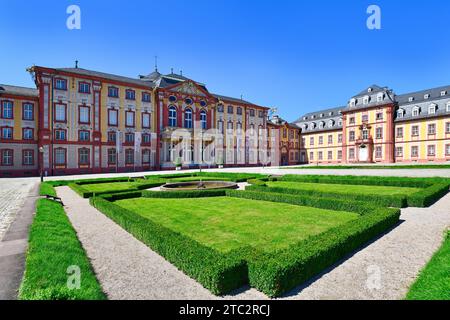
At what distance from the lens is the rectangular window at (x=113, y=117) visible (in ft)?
119

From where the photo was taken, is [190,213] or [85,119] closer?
[190,213]

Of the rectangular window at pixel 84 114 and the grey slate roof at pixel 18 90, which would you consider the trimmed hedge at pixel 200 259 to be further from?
the grey slate roof at pixel 18 90

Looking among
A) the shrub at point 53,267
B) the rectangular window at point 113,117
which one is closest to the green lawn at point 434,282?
the shrub at point 53,267

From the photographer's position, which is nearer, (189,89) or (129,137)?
(129,137)

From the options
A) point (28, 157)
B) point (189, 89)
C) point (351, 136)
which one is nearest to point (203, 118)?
point (189, 89)

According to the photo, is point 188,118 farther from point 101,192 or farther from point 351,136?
point 351,136

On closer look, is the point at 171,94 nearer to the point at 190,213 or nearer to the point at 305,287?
the point at 190,213

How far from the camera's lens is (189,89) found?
44.2m

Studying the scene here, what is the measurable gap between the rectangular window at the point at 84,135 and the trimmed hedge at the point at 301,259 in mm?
35776

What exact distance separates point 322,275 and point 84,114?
122 ft

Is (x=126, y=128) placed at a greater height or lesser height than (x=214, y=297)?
greater

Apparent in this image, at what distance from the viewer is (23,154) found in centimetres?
3125
